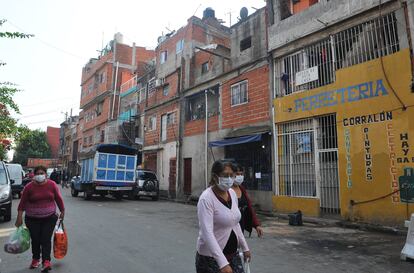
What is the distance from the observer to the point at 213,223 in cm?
310

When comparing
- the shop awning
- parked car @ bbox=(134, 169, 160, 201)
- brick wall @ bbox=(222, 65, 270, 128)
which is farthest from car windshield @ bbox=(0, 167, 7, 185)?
brick wall @ bbox=(222, 65, 270, 128)

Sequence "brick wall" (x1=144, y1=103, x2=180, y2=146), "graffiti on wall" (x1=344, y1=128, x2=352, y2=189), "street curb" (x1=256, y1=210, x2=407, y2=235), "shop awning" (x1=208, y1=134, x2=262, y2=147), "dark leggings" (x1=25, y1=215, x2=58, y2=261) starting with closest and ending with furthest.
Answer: "dark leggings" (x1=25, y1=215, x2=58, y2=261)
"street curb" (x1=256, y1=210, x2=407, y2=235)
"graffiti on wall" (x1=344, y1=128, x2=352, y2=189)
"shop awning" (x1=208, y1=134, x2=262, y2=147)
"brick wall" (x1=144, y1=103, x2=180, y2=146)

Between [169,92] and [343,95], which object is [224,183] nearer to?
[343,95]

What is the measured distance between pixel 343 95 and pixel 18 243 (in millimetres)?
10417

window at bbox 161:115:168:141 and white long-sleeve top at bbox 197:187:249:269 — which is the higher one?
window at bbox 161:115:168:141

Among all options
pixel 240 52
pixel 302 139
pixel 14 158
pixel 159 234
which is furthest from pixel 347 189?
pixel 14 158

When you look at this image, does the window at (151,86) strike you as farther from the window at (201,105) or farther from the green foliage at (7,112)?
the green foliage at (7,112)

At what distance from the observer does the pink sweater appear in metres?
5.62

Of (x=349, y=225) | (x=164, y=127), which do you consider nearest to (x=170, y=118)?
(x=164, y=127)

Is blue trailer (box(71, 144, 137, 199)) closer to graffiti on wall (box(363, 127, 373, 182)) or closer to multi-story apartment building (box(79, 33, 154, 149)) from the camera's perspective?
graffiti on wall (box(363, 127, 373, 182))

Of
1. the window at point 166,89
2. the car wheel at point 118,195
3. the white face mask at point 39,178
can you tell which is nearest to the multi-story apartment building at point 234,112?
the window at point 166,89

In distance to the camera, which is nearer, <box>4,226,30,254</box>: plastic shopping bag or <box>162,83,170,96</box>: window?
<box>4,226,30,254</box>: plastic shopping bag

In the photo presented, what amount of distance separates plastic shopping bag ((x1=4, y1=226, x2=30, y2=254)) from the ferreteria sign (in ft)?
33.3

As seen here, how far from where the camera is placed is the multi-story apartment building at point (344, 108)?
408 inches
